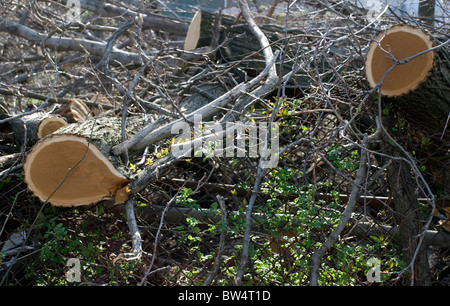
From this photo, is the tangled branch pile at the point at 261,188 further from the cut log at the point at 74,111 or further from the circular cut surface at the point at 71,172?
the cut log at the point at 74,111

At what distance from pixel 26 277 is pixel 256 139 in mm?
1720

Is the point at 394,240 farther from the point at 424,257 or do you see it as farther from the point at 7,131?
the point at 7,131

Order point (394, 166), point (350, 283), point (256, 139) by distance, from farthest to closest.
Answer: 1. point (256, 139)
2. point (394, 166)
3. point (350, 283)

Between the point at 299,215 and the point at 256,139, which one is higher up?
the point at 256,139

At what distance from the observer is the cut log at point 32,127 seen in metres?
3.17

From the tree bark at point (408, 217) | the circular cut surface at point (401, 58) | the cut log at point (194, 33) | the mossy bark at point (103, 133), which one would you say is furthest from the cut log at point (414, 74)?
the cut log at point (194, 33)

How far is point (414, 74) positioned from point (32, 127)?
2.73 metres

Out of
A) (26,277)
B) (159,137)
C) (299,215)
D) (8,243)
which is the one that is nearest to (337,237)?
(299,215)

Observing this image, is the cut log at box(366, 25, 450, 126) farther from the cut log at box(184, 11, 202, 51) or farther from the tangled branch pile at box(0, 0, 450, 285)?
the cut log at box(184, 11, 202, 51)

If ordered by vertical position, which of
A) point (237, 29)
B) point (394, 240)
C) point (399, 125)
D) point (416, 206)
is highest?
point (237, 29)

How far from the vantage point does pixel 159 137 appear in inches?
120

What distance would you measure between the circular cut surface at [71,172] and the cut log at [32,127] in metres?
0.56

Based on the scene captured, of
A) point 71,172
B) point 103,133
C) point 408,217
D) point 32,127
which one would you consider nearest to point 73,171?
point 71,172

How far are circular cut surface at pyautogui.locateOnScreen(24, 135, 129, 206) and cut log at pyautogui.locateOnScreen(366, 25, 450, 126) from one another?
1.83m
